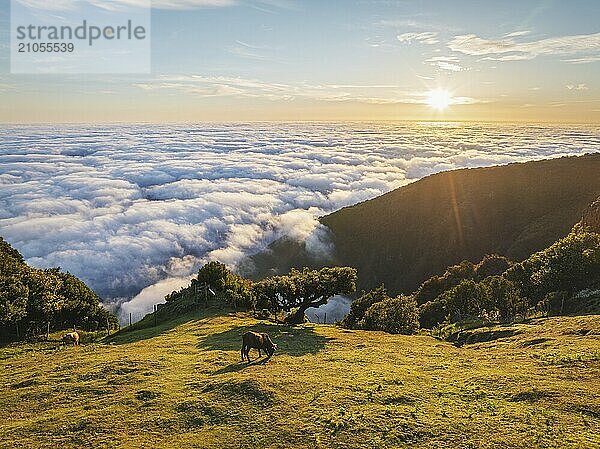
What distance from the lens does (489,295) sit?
2781 inches

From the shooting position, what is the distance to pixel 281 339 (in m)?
42.0

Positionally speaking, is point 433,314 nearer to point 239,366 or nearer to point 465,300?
point 465,300

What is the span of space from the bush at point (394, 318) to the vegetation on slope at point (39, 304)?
43402 mm

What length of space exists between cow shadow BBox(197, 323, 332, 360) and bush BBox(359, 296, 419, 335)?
1393cm

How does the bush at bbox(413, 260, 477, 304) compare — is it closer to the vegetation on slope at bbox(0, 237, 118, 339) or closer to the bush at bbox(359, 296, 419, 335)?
the bush at bbox(359, 296, 419, 335)

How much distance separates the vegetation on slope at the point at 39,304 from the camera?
2149 inches

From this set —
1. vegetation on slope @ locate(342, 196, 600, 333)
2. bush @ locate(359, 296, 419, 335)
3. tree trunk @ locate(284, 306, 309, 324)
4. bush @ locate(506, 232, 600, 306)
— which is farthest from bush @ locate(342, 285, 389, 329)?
bush @ locate(506, 232, 600, 306)

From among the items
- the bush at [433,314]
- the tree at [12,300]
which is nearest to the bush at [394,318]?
the bush at [433,314]

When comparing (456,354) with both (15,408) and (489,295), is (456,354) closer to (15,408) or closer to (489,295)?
(15,408)

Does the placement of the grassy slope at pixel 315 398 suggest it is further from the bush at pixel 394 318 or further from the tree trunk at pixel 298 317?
the bush at pixel 394 318

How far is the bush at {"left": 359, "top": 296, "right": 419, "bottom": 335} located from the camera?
192 feet

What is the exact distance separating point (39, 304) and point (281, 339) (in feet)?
120

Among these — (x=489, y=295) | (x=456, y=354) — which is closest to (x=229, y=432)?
(x=456, y=354)

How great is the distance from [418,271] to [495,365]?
150 m
